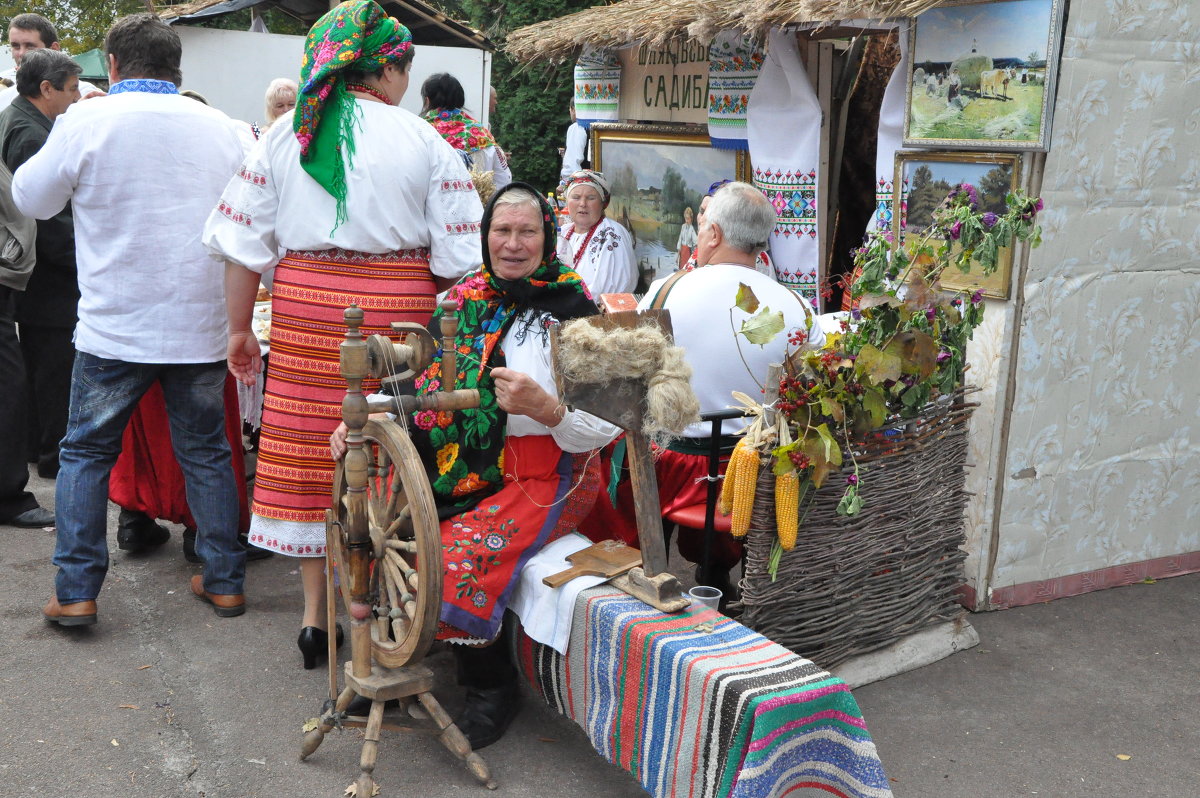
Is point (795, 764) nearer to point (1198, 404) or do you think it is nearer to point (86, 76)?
point (1198, 404)

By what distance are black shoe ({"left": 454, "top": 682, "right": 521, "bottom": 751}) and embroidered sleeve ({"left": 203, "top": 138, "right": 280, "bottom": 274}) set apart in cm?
149

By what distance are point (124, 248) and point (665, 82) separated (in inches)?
139

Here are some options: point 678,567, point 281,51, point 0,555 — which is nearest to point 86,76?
point 281,51

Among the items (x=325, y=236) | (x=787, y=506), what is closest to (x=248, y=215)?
(x=325, y=236)

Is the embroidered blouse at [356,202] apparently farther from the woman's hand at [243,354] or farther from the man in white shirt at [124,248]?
the man in white shirt at [124,248]

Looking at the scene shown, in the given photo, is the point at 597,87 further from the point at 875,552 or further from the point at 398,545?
the point at 398,545

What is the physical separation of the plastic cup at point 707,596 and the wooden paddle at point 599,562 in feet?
0.58

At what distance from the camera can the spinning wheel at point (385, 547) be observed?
8.56ft

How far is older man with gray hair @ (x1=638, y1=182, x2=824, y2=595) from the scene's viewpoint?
348 centimetres

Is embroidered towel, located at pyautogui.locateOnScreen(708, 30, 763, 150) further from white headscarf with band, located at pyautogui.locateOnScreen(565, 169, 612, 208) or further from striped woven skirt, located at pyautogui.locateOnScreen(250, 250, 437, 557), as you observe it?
striped woven skirt, located at pyautogui.locateOnScreen(250, 250, 437, 557)

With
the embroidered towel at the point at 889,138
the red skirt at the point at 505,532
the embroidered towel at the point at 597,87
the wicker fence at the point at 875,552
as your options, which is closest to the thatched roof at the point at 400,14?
the embroidered towel at the point at 597,87

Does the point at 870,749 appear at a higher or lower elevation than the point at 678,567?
higher

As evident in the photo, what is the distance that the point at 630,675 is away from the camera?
265 centimetres

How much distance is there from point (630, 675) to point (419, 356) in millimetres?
935
